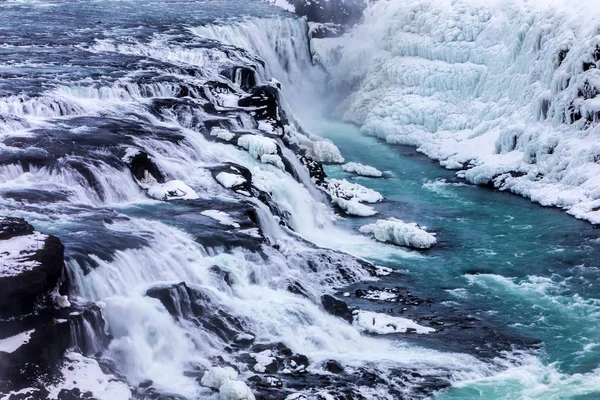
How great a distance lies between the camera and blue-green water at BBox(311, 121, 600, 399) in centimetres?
1489

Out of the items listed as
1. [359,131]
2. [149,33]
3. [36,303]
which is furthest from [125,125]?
[359,131]

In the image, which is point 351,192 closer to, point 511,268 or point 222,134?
point 222,134

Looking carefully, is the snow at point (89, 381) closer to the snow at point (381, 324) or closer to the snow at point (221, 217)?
the snow at point (381, 324)

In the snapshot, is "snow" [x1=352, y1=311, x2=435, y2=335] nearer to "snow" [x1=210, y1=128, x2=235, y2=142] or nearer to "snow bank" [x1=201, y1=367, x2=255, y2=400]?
"snow bank" [x1=201, y1=367, x2=255, y2=400]

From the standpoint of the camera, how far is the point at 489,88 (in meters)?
32.1

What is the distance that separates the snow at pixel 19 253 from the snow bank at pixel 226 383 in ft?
10.5

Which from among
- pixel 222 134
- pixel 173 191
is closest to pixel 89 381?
pixel 173 191

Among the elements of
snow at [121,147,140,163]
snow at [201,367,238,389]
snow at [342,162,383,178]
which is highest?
snow at [121,147,140,163]

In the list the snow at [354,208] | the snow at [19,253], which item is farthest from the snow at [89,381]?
the snow at [354,208]

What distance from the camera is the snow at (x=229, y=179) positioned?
20156 millimetres

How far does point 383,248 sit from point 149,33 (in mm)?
16608

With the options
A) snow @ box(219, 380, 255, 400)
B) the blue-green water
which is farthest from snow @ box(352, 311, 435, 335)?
snow @ box(219, 380, 255, 400)

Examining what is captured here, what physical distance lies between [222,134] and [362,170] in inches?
295

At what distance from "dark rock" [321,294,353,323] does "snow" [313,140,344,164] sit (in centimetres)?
1342
